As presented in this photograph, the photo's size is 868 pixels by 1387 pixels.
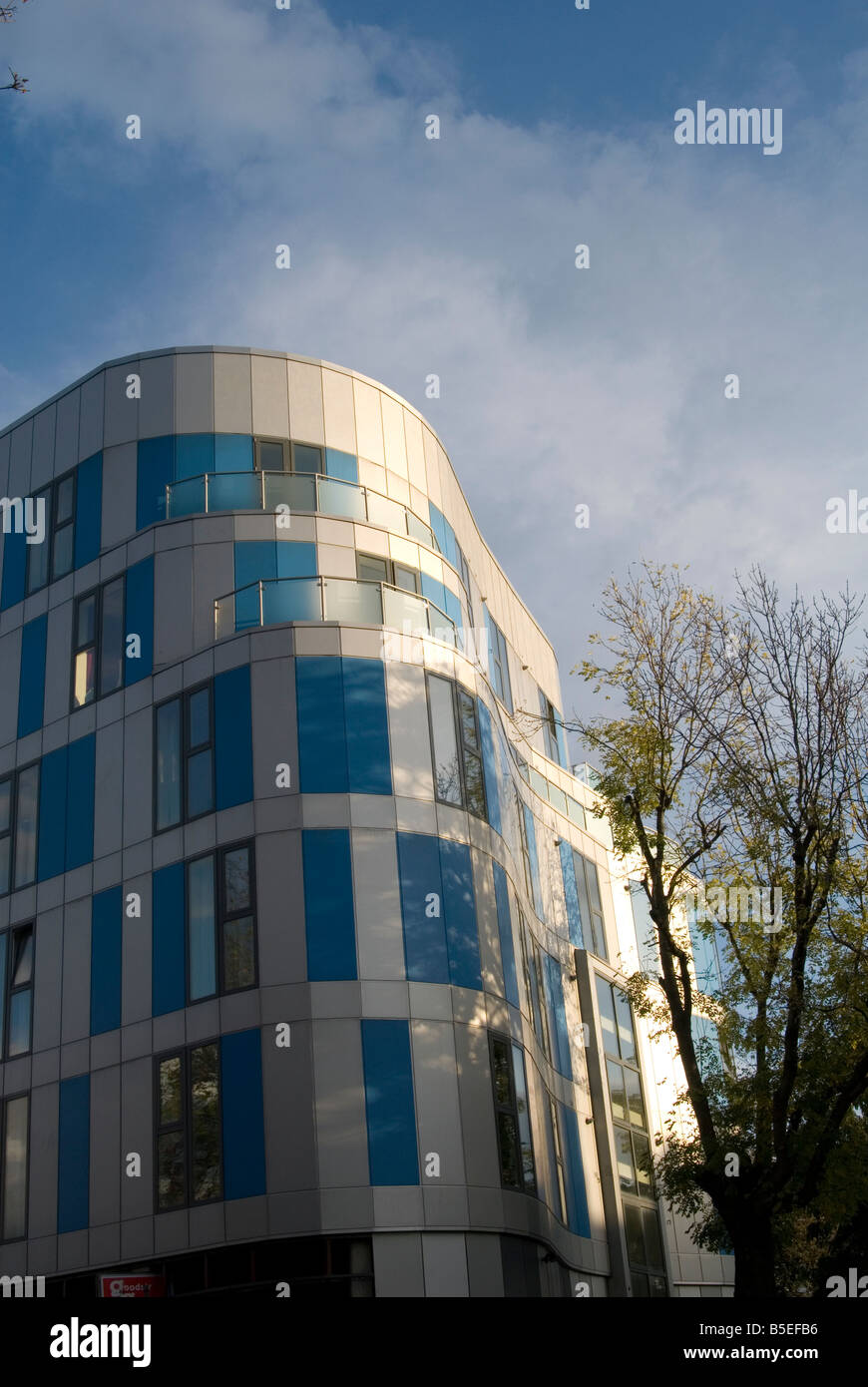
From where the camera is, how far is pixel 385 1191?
19.6 meters

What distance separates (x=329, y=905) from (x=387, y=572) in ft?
26.1

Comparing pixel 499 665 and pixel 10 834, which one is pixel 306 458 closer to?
pixel 499 665

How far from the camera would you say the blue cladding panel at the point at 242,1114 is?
1992 cm

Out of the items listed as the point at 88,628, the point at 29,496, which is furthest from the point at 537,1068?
the point at 29,496

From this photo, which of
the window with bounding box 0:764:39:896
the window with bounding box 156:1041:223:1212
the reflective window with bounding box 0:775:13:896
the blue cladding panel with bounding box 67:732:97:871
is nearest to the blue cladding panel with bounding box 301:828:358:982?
the window with bounding box 156:1041:223:1212

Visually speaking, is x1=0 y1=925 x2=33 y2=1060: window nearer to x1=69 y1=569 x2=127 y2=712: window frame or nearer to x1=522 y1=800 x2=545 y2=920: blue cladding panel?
x1=69 y1=569 x2=127 y2=712: window frame

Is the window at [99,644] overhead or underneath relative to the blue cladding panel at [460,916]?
overhead

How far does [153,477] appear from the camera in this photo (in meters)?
27.1

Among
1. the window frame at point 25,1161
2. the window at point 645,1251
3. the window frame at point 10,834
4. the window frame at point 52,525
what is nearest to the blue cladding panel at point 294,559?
the window frame at point 52,525

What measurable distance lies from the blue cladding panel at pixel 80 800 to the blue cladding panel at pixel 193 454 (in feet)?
19.0
